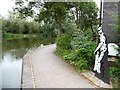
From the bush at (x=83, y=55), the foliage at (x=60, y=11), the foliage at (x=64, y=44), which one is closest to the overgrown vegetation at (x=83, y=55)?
the bush at (x=83, y=55)

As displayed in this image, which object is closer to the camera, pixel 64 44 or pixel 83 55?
pixel 83 55

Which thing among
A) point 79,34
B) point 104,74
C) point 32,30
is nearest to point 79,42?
point 79,34

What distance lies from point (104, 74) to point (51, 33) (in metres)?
29.9

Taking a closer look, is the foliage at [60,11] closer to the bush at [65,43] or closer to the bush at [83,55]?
the bush at [65,43]

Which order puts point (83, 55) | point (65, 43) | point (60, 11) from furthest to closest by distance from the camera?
point (60, 11) → point (65, 43) → point (83, 55)

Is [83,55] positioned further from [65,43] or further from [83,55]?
[65,43]

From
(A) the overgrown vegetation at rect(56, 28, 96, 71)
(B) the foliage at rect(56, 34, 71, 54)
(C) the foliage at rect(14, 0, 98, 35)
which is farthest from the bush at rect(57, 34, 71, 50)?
(A) the overgrown vegetation at rect(56, 28, 96, 71)

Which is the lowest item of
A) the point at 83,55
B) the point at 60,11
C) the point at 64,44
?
the point at 83,55

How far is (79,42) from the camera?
35.6 feet

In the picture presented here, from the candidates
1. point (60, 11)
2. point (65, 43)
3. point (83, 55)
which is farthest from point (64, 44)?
point (83, 55)

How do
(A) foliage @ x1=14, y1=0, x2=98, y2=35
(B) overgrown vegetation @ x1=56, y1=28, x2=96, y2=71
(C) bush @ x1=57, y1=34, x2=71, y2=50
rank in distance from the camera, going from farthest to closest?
(A) foliage @ x1=14, y1=0, x2=98, y2=35 → (C) bush @ x1=57, y1=34, x2=71, y2=50 → (B) overgrown vegetation @ x1=56, y1=28, x2=96, y2=71

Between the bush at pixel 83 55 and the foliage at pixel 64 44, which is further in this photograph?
the foliage at pixel 64 44

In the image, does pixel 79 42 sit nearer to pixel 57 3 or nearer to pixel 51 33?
pixel 57 3

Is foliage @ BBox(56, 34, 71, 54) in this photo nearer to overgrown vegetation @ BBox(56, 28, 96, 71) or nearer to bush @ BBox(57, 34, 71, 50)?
bush @ BBox(57, 34, 71, 50)
